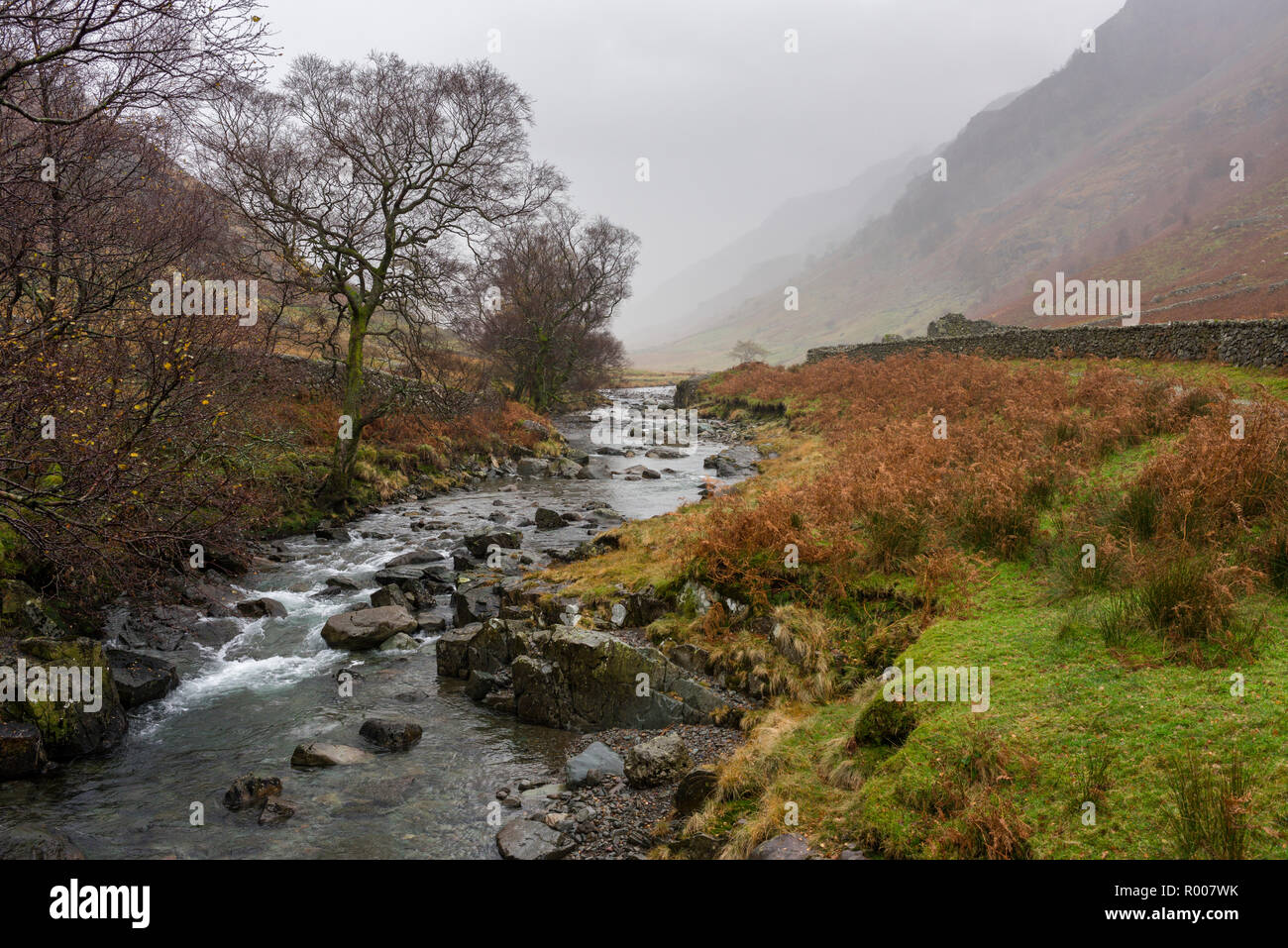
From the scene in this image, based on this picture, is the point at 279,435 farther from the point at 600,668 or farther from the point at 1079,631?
the point at 1079,631

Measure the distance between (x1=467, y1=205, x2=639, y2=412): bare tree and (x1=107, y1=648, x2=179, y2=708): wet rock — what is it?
28587 mm

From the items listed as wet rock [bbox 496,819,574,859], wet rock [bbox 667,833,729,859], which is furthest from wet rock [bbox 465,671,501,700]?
wet rock [bbox 667,833,729,859]

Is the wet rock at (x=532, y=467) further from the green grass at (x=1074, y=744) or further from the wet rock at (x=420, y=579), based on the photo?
the green grass at (x=1074, y=744)

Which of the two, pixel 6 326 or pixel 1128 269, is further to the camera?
pixel 1128 269

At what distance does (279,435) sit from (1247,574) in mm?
18859

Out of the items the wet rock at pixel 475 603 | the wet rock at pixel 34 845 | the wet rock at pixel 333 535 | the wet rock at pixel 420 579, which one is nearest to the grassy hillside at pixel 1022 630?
the wet rock at pixel 475 603

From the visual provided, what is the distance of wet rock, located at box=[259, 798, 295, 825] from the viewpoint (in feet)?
21.1

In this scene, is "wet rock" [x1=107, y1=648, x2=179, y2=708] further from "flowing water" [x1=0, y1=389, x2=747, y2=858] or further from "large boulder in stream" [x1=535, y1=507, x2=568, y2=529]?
"large boulder in stream" [x1=535, y1=507, x2=568, y2=529]

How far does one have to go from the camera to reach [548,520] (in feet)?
61.2

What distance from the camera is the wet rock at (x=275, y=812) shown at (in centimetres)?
643

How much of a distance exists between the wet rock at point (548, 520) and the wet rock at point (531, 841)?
12634mm

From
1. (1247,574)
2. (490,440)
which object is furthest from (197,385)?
(490,440)

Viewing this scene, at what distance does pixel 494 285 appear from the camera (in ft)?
115

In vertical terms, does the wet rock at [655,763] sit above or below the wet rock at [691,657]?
below
